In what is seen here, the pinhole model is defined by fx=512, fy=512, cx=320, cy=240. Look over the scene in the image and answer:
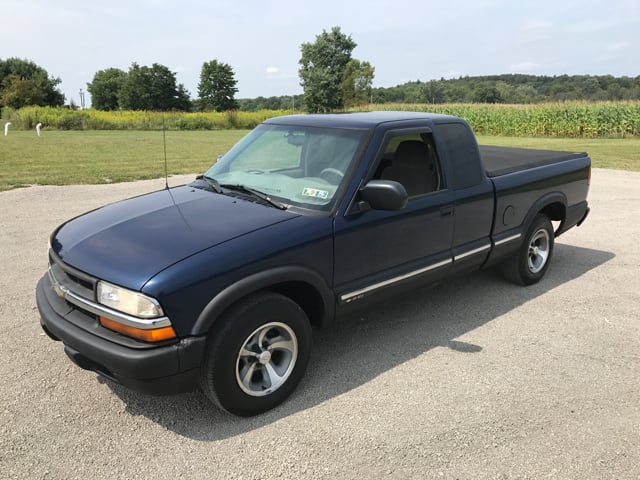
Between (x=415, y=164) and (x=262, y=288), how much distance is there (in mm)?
1833

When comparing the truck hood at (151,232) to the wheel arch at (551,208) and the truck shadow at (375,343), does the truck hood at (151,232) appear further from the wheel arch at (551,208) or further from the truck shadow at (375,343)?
the wheel arch at (551,208)

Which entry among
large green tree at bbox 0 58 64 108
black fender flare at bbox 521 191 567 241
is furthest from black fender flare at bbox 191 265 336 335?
large green tree at bbox 0 58 64 108

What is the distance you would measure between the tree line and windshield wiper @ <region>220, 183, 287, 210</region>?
2016 inches

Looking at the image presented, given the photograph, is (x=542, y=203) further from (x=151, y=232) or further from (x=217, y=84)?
(x=217, y=84)

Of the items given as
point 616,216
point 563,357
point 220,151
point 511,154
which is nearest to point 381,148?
point 563,357

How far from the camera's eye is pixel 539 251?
558 cm

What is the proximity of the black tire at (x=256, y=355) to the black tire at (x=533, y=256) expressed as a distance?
289cm

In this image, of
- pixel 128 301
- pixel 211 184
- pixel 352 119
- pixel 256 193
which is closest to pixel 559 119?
pixel 352 119

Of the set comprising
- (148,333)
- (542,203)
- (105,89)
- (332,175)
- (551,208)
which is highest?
(105,89)

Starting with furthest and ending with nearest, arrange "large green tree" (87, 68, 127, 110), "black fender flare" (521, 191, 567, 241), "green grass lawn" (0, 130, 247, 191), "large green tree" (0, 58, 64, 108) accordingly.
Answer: "large green tree" (87, 68, 127, 110), "large green tree" (0, 58, 64, 108), "green grass lawn" (0, 130, 247, 191), "black fender flare" (521, 191, 567, 241)

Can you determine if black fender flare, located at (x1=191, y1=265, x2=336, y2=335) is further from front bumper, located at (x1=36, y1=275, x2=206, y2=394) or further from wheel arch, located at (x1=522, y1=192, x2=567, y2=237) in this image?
wheel arch, located at (x1=522, y1=192, x2=567, y2=237)

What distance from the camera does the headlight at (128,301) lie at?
8.73 feet

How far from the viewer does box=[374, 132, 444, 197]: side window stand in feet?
13.2

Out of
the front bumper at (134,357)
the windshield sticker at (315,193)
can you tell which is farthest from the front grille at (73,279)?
the windshield sticker at (315,193)
